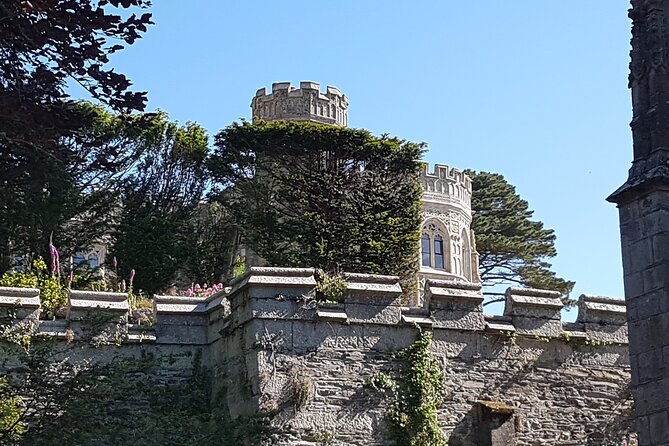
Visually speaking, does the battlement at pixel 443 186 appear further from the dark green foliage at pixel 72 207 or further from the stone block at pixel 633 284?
the stone block at pixel 633 284

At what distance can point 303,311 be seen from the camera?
584 inches

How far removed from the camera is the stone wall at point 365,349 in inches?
577

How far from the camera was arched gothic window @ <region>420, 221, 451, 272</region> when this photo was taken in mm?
43344

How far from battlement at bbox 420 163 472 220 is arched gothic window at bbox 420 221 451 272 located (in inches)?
34.3

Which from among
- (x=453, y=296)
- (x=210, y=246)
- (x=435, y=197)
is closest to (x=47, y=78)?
(x=453, y=296)

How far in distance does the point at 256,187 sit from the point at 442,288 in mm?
14875

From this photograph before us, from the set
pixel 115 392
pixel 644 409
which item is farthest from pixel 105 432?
pixel 644 409

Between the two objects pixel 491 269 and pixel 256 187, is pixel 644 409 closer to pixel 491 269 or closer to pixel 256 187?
pixel 256 187

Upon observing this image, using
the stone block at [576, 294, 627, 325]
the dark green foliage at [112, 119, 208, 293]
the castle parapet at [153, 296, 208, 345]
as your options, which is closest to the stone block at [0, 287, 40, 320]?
the castle parapet at [153, 296, 208, 345]

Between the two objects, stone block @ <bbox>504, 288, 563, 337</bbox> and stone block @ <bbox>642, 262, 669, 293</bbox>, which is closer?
stone block @ <bbox>642, 262, 669, 293</bbox>

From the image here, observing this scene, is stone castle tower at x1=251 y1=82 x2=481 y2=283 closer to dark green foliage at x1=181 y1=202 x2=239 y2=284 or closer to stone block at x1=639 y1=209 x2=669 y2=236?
dark green foliage at x1=181 y1=202 x2=239 y2=284

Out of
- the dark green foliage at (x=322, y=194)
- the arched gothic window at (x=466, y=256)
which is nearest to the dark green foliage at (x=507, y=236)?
the arched gothic window at (x=466, y=256)

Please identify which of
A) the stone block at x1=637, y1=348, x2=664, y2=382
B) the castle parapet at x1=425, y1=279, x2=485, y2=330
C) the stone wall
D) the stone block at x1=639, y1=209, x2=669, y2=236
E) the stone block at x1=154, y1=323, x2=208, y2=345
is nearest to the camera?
the stone block at x1=637, y1=348, x2=664, y2=382

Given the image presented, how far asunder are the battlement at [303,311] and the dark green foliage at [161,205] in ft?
28.7
